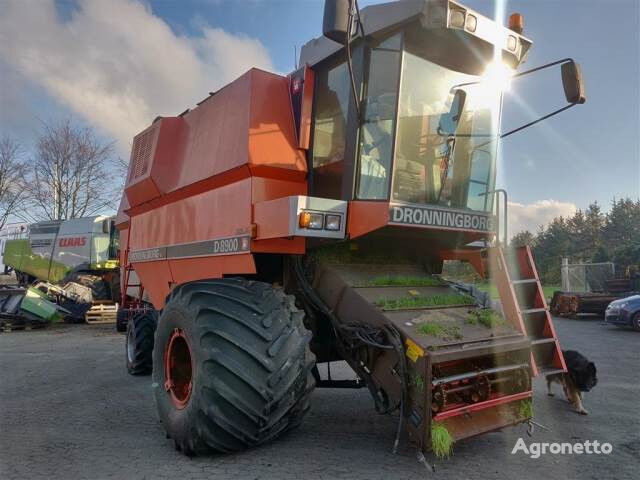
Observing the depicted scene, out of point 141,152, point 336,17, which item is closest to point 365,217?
point 336,17

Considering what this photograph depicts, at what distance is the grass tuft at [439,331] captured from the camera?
133 inches

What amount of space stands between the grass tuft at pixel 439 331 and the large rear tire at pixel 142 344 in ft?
13.9

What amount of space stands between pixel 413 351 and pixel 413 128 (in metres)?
1.81

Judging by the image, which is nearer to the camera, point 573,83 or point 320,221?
point 320,221

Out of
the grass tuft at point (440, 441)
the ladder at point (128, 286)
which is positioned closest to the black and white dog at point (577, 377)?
the grass tuft at point (440, 441)

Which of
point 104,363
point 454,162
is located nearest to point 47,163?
point 104,363

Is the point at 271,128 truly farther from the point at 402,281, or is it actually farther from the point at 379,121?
the point at 402,281

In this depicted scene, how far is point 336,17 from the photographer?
3066 millimetres

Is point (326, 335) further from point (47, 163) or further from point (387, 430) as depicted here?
point (47, 163)

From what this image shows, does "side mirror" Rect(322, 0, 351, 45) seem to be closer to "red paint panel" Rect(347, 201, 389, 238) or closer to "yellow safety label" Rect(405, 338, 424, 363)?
"red paint panel" Rect(347, 201, 389, 238)

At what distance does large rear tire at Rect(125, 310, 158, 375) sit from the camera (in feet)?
21.1

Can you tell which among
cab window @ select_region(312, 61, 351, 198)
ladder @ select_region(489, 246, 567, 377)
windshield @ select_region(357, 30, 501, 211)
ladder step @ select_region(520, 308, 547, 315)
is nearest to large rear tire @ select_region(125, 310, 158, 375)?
cab window @ select_region(312, 61, 351, 198)

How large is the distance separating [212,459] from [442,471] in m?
1.60

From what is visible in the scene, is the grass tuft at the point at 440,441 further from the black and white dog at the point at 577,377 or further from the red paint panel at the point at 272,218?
the black and white dog at the point at 577,377
